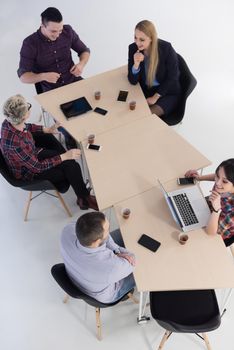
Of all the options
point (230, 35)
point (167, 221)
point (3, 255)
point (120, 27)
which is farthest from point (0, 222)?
point (230, 35)

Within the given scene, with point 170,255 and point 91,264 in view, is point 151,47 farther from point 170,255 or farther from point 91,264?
point 91,264

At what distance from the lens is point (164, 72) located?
11.8ft

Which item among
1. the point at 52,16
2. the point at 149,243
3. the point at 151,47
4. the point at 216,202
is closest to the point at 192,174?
the point at 216,202

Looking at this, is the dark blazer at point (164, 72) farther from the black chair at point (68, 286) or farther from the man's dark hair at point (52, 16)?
the black chair at point (68, 286)

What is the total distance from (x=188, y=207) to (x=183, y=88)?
159 centimetres

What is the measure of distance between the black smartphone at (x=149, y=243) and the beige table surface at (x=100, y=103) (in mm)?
1154

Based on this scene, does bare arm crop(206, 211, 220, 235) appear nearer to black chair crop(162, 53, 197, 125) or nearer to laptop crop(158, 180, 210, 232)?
laptop crop(158, 180, 210, 232)

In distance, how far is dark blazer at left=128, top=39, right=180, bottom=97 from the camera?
3508mm

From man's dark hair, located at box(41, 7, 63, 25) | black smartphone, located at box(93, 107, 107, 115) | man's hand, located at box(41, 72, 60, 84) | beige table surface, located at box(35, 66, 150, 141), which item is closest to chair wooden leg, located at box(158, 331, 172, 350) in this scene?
beige table surface, located at box(35, 66, 150, 141)

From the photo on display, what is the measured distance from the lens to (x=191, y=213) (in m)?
2.63

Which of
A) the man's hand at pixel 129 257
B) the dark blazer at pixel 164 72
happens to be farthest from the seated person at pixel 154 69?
the man's hand at pixel 129 257

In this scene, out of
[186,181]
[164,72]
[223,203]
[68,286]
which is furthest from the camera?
[164,72]

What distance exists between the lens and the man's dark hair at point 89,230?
6.79 feet

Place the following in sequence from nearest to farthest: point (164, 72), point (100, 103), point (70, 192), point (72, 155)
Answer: point (72, 155), point (100, 103), point (164, 72), point (70, 192)
